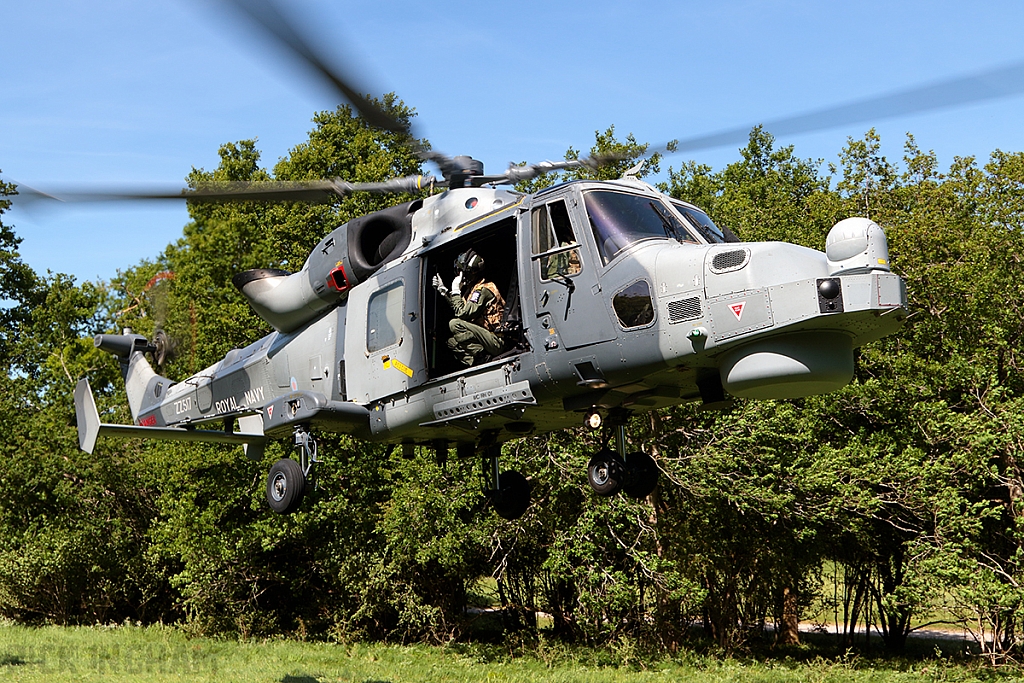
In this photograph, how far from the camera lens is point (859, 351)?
19.8m

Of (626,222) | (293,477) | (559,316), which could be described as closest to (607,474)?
(559,316)

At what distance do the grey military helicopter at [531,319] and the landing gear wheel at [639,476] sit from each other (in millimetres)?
16

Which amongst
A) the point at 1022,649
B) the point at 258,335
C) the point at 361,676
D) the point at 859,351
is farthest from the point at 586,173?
the point at 1022,649

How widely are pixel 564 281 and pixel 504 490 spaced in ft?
9.55

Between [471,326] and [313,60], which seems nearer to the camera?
[313,60]

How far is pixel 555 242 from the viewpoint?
8.00m

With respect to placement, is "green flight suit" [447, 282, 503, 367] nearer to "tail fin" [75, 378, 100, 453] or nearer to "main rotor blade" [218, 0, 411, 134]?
"main rotor blade" [218, 0, 411, 134]

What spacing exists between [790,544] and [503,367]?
1437 centimetres

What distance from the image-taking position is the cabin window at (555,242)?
25.7ft

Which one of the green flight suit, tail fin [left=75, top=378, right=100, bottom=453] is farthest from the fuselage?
tail fin [left=75, top=378, right=100, bottom=453]

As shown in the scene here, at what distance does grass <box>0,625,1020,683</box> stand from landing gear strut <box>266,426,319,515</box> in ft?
32.3

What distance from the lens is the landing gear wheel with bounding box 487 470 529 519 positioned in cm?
988

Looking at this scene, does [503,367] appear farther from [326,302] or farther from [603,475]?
[326,302]

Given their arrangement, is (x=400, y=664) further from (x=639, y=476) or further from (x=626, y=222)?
(x=626, y=222)
